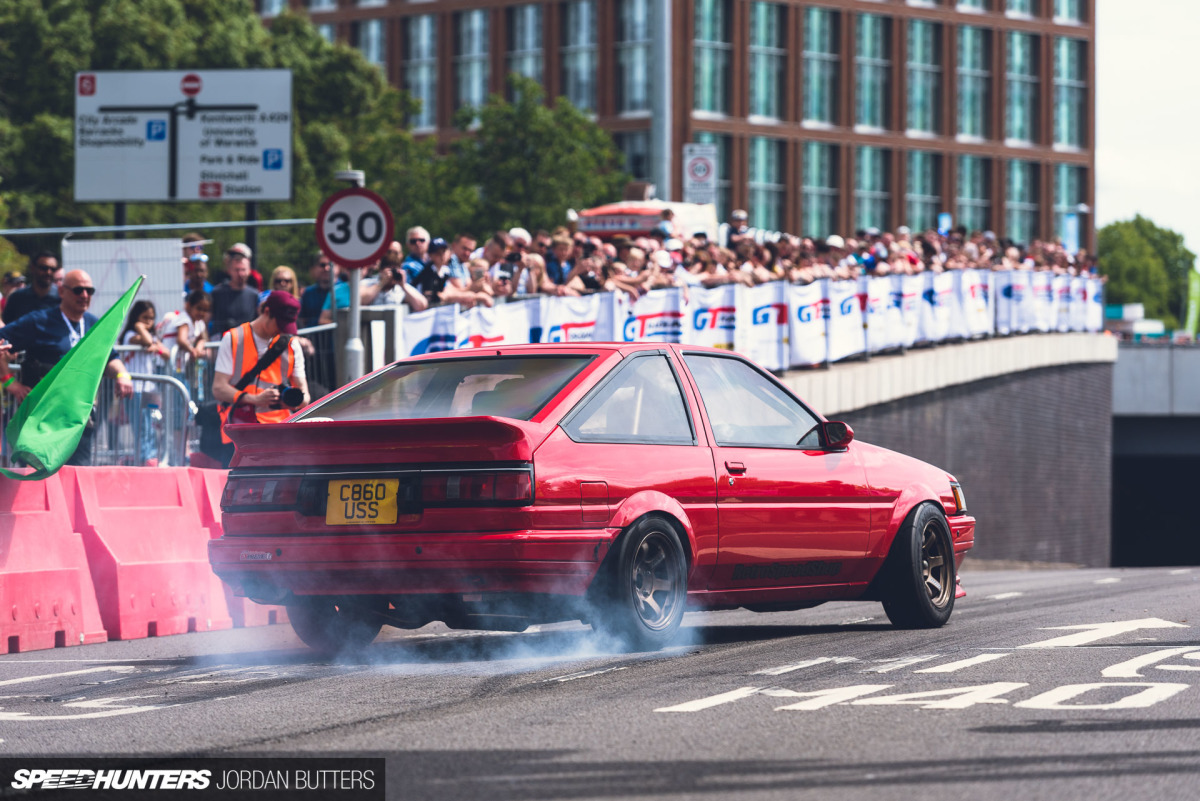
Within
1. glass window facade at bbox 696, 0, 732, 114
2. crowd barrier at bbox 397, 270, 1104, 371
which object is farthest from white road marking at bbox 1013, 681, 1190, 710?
glass window facade at bbox 696, 0, 732, 114

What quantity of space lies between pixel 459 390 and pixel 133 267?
11.2 meters

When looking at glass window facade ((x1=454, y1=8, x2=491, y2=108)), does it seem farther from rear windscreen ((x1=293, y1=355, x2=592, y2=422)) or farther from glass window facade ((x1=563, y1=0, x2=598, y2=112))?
rear windscreen ((x1=293, y1=355, x2=592, y2=422))

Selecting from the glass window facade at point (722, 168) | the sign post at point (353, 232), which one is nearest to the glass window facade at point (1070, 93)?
the glass window facade at point (722, 168)

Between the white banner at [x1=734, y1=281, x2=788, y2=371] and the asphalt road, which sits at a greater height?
the white banner at [x1=734, y1=281, x2=788, y2=371]

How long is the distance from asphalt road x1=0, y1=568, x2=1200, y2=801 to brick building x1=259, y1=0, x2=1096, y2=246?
195 feet

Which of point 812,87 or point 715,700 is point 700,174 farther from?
point 812,87

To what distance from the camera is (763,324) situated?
23406 mm

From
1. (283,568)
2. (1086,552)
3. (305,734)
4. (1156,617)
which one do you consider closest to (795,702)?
(305,734)

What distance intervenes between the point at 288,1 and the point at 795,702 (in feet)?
252

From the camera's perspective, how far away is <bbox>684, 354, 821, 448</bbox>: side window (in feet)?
32.0

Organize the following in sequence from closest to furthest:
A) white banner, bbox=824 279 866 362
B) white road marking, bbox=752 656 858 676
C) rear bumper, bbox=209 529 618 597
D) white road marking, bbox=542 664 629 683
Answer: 1. white road marking, bbox=542 664 629 683
2. white road marking, bbox=752 656 858 676
3. rear bumper, bbox=209 529 618 597
4. white banner, bbox=824 279 866 362

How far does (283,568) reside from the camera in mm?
8812

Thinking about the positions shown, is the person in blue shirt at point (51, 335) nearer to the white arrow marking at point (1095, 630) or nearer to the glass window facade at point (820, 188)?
the white arrow marking at point (1095, 630)

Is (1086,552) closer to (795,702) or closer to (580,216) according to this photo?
(580,216)
